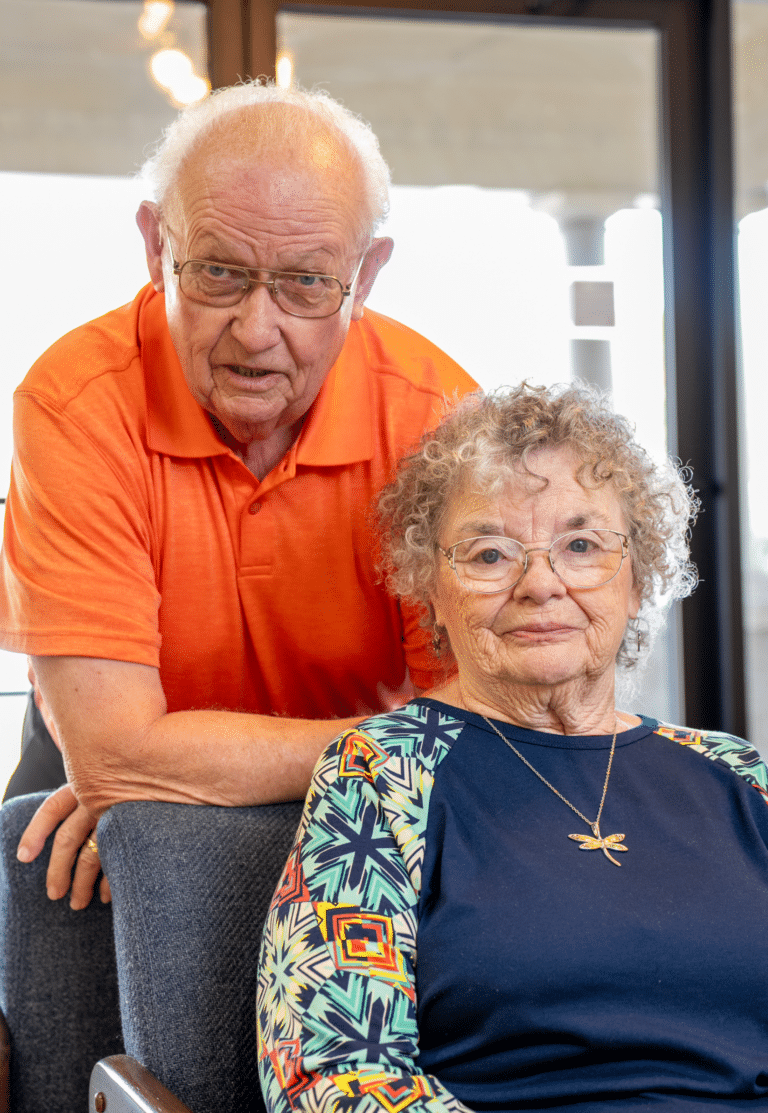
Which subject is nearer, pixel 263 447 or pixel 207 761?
pixel 207 761

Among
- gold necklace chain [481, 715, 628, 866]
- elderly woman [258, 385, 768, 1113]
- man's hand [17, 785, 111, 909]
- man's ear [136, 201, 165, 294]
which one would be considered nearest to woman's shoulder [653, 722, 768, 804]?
elderly woman [258, 385, 768, 1113]

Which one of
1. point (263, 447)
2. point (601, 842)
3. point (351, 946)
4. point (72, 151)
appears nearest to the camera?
point (351, 946)

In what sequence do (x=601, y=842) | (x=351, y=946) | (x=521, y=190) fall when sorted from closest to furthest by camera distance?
(x=351, y=946)
(x=601, y=842)
(x=521, y=190)

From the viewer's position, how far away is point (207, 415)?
1608 mm

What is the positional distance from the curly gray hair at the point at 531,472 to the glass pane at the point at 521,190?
1.62 m

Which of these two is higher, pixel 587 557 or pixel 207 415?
pixel 207 415

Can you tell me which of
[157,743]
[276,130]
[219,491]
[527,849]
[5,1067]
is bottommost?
[5,1067]

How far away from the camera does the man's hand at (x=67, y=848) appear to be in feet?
5.13

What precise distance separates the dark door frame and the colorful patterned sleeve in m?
2.21

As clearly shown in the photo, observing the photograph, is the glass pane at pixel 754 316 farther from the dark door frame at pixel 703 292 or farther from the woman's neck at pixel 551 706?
the woman's neck at pixel 551 706

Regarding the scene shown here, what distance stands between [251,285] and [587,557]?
0.59 metres

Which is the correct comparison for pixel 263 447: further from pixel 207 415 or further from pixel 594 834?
pixel 594 834

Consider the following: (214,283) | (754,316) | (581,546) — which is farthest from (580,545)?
(754,316)

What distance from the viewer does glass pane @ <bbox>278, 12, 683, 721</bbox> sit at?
10.4 ft
